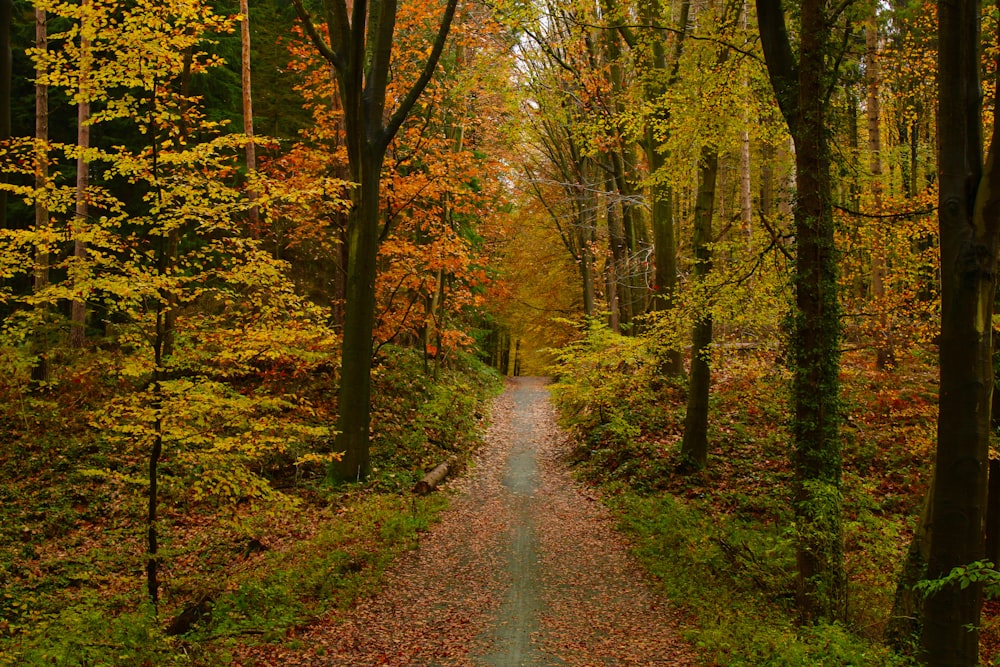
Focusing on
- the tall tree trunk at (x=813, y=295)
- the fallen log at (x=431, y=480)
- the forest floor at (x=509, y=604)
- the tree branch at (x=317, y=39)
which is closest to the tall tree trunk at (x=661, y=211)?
the forest floor at (x=509, y=604)

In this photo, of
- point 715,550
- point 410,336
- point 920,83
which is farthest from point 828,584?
point 410,336

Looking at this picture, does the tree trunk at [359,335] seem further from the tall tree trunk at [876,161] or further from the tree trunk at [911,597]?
the tall tree trunk at [876,161]

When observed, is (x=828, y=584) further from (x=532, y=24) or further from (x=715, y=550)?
(x=532, y=24)

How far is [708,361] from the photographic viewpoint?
10805 mm

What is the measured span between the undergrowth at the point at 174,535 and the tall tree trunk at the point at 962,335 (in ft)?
19.5

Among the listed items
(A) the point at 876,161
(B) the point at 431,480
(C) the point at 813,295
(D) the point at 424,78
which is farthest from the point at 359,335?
(A) the point at 876,161

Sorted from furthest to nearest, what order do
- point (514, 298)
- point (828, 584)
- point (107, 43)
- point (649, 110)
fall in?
point (514, 298)
point (649, 110)
point (107, 43)
point (828, 584)

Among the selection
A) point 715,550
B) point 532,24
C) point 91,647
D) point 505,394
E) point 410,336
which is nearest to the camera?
point 91,647

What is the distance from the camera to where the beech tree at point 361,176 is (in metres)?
11.1

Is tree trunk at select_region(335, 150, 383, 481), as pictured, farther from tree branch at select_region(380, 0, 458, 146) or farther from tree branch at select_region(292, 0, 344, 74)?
tree branch at select_region(292, 0, 344, 74)

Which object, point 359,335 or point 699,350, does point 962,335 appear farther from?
point 359,335

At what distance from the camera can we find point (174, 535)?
9.37 meters

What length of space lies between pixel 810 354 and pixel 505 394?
72.9ft

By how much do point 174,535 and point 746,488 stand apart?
31.0 ft
